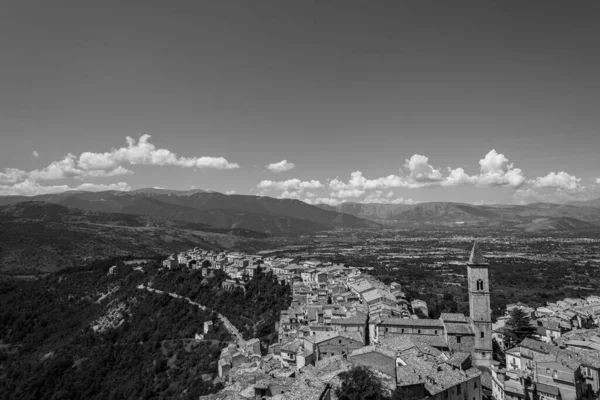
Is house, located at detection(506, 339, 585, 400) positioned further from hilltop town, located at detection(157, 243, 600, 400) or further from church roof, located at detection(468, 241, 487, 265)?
church roof, located at detection(468, 241, 487, 265)

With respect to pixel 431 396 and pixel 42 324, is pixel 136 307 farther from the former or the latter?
pixel 431 396

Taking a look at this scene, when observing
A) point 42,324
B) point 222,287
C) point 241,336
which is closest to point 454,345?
point 241,336

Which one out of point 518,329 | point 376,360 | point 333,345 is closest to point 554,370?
point 518,329

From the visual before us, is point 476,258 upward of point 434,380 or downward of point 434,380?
upward

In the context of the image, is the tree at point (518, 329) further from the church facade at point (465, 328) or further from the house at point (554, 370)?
the church facade at point (465, 328)

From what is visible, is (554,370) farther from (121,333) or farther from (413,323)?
(121,333)
